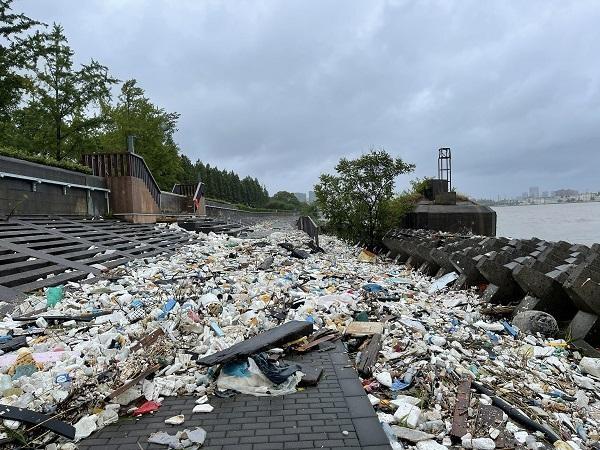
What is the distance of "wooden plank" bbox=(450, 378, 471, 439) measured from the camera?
3196 millimetres

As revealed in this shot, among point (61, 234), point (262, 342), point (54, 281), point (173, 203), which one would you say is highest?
point (173, 203)

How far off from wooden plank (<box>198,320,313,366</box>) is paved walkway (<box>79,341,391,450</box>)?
1.36 feet

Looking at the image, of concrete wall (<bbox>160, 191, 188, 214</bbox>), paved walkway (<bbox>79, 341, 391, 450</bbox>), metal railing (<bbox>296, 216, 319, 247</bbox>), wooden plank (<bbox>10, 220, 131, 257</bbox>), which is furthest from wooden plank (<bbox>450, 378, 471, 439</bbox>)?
concrete wall (<bbox>160, 191, 188, 214</bbox>)

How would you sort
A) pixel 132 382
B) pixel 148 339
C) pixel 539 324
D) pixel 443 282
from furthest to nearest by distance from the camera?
pixel 443 282 → pixel 539 324 → pixel 148 339 → pixel 132 382

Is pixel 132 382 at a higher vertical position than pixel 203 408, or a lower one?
higher

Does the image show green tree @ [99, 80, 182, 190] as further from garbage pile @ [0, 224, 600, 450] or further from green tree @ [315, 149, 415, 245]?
garbage pile @ [0, 224, 600, 450]

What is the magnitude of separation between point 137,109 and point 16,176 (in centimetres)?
1889

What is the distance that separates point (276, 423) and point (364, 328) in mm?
2354

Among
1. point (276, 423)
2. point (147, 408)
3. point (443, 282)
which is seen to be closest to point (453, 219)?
point (443, 282)

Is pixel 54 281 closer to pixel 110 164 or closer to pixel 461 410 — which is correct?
pixel 461 410

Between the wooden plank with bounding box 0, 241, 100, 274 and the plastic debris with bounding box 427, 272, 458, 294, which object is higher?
the wooden plank with bounding box 0, 241, 100, 274

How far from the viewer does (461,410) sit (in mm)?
3479

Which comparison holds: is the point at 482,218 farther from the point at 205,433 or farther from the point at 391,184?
the point at 205,433

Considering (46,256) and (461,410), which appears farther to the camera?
(46,256)
